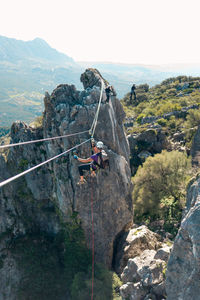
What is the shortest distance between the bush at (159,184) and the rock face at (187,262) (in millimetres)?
15234

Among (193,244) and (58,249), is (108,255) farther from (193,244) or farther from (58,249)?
(193,244)

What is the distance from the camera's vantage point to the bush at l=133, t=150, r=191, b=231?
2566 centimetres

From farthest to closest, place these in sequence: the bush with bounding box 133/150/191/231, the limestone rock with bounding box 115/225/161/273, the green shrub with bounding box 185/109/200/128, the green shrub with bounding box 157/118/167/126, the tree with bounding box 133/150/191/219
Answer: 1. the green shrub with bounding box 157/118/167/126
2. the green shrub with bounding box 185/109/200/128
3. the tree with bounding box 133/150/191/219
4. the bush with bounding box 133/150/191/231
5. the limestone rock with bounding box 115/225/161/273

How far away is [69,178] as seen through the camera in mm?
20203

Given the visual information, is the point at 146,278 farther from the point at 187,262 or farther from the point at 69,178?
the point at 69,178

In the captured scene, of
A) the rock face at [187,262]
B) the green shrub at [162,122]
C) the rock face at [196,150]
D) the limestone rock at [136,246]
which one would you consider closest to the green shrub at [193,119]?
the green shrub at [162,122]

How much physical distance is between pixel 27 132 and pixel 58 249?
13592 millimetres

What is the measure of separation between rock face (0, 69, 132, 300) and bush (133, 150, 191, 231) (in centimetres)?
493

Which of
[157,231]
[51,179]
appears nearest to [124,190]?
[157,231]

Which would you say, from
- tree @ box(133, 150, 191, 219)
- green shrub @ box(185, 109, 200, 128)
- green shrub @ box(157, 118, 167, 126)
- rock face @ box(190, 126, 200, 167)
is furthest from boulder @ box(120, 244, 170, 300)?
green shrub @ box(157, 118, 167, 126)

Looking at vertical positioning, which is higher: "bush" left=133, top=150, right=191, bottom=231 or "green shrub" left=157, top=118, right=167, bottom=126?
"green shrub" left=157, top=118, right=167, bottom=126

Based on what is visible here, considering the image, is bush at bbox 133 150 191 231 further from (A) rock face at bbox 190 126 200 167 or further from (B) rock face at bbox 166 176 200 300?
(B) rock face at bbox 166 176 200 300

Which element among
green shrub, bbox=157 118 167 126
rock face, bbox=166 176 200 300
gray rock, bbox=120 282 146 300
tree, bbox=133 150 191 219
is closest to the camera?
rock face, bbox=166 176 200 300

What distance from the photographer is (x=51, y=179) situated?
23.2 meters
